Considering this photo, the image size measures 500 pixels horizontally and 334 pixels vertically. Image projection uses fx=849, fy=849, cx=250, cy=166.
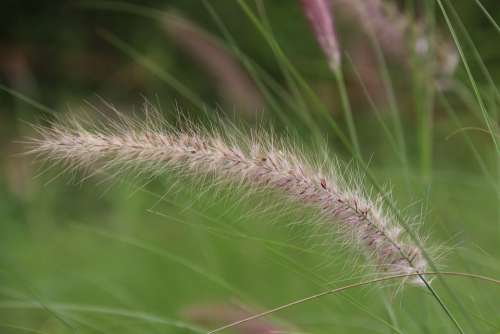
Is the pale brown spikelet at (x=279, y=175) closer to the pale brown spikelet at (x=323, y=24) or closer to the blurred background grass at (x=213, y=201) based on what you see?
the blurred background grass at (x=213, y=201)

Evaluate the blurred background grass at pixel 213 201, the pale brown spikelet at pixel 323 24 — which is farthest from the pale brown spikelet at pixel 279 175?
the pale brown spikelet at pixel 323 24

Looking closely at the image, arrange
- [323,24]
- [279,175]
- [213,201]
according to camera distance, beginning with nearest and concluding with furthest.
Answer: [279,175]
[213,201]
[323,24]

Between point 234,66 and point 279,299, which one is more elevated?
point 234,66

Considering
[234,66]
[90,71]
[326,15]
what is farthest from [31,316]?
[90,71]

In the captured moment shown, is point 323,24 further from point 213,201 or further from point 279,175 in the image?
point 279,175

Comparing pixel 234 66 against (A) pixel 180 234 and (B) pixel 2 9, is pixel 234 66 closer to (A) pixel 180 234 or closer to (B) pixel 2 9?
(A) pixel 180 234

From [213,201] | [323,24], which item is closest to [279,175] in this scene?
[213,201]
